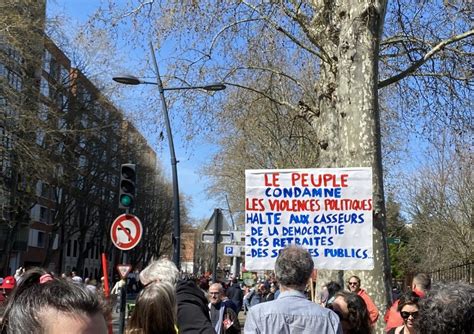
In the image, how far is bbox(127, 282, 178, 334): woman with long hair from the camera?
12.1ft

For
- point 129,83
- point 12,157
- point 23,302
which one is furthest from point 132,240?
point 12,157

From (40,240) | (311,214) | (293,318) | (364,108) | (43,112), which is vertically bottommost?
(293,318)

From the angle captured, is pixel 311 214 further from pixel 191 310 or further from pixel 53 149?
pixel 53 149

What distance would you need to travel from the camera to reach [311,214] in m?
7.18

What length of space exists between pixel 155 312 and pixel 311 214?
3.73m

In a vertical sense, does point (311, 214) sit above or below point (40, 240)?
below

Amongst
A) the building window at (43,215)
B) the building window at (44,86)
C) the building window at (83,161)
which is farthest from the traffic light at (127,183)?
the building window at (43,215)

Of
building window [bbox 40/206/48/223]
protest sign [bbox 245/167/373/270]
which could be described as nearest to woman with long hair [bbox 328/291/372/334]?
protest sign [bbox 245/167/373/270]

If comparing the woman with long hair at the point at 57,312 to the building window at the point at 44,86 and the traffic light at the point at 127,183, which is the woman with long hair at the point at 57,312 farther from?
the building window at the point at 44,86

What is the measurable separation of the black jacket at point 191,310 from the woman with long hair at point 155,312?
204 millimetres

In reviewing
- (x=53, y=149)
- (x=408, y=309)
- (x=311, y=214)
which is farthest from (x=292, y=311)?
(x=53, y=149)

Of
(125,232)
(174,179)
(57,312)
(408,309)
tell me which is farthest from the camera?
(174,179)

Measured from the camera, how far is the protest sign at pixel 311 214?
23.2 feet

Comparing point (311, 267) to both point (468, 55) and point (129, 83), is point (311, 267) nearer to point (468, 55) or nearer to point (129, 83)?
point (468, 55)
